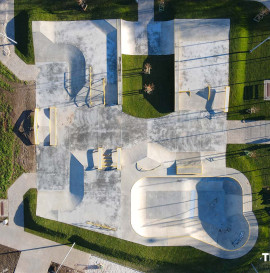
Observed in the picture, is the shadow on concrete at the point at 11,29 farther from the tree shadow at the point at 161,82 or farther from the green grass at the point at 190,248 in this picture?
the green grass at the point at 190,248

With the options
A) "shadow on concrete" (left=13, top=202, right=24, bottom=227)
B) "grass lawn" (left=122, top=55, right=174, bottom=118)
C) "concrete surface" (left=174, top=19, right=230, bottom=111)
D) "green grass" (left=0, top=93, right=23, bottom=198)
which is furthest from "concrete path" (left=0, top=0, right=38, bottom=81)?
"concrete surface" (left=174, top=19, right=230, bottom=111)

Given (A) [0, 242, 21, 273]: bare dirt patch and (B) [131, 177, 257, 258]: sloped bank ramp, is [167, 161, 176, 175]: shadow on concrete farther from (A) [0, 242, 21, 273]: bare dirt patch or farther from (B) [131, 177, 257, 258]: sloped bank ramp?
(A) [0, 242, 21, 273]: bare dirt patch

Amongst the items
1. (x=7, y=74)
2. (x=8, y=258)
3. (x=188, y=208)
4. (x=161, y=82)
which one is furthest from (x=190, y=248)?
(x=7, y=74)

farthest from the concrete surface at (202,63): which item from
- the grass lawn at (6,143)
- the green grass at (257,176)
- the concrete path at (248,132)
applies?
the grass lawn at (6,143)

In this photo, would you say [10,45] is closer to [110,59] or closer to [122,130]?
[110,59]

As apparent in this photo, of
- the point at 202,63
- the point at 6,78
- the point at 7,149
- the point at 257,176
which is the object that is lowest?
the point at 257,176

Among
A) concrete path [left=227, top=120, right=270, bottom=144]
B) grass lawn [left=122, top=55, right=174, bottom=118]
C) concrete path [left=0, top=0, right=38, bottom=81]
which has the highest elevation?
concrete path [left=0, top=0, right=38, bottom=81]
